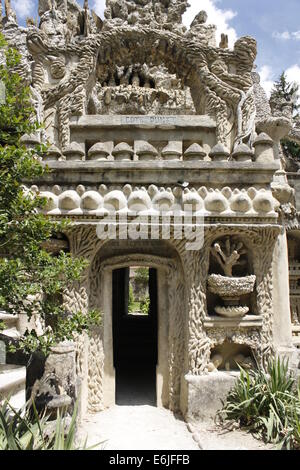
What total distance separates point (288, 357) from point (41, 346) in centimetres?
468

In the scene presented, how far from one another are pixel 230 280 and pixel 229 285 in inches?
3.7

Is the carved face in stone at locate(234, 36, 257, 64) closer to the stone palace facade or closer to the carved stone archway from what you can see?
the stone palace facade

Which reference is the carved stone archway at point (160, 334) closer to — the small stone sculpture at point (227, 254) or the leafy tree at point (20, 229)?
the small stone sculpture at point (227, 254)

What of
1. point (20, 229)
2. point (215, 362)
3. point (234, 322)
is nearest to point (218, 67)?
point (234, 322)

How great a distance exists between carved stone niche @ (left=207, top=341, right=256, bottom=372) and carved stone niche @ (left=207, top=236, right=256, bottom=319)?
694 millimetres

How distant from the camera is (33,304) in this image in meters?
4.59

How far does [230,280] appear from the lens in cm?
682

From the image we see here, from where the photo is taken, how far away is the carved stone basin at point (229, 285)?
22.3ft

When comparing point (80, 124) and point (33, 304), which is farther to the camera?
point (80, 124)

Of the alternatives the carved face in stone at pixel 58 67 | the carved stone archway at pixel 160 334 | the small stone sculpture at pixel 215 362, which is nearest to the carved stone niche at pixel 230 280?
the carved stone archway at pixel 160 334

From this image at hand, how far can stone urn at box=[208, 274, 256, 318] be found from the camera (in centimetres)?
681

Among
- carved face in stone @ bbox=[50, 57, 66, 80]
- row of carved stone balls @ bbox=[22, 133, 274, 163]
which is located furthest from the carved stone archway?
carved face in stone @ bbox=[50, 57, 66, 80]
